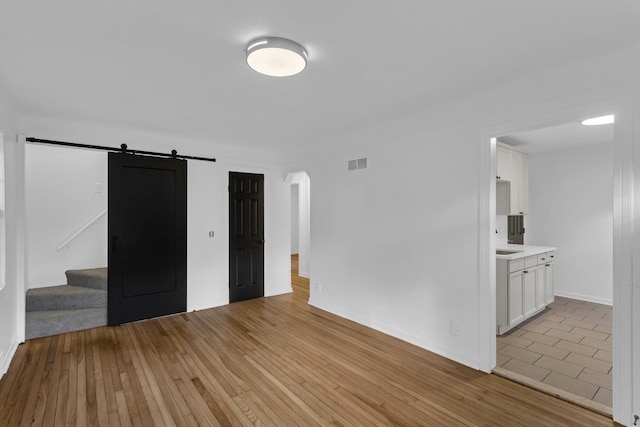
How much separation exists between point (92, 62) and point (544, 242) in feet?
21.7

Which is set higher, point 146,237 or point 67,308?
point 146,237

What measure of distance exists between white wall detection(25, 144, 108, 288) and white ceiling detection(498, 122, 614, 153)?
6058mm

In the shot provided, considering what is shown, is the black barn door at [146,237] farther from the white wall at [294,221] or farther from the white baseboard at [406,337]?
the white wall at [294,221]

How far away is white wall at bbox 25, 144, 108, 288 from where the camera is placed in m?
4.47

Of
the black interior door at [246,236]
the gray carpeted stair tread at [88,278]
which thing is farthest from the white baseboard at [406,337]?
the gray carpeted stair tread at [88,278]

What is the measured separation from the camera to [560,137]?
172 inches

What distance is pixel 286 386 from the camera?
2.54 metres

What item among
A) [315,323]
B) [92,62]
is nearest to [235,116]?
[92,62]

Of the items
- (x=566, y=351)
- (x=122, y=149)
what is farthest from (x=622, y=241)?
(x=122, y=149)

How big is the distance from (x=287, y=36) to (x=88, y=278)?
4.33 metres

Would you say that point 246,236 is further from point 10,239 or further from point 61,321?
point 10,239

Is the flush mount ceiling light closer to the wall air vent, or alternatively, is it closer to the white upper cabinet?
the wall air vent

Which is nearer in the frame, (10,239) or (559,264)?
(10,239)

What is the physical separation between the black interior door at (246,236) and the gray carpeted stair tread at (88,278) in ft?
5.56
